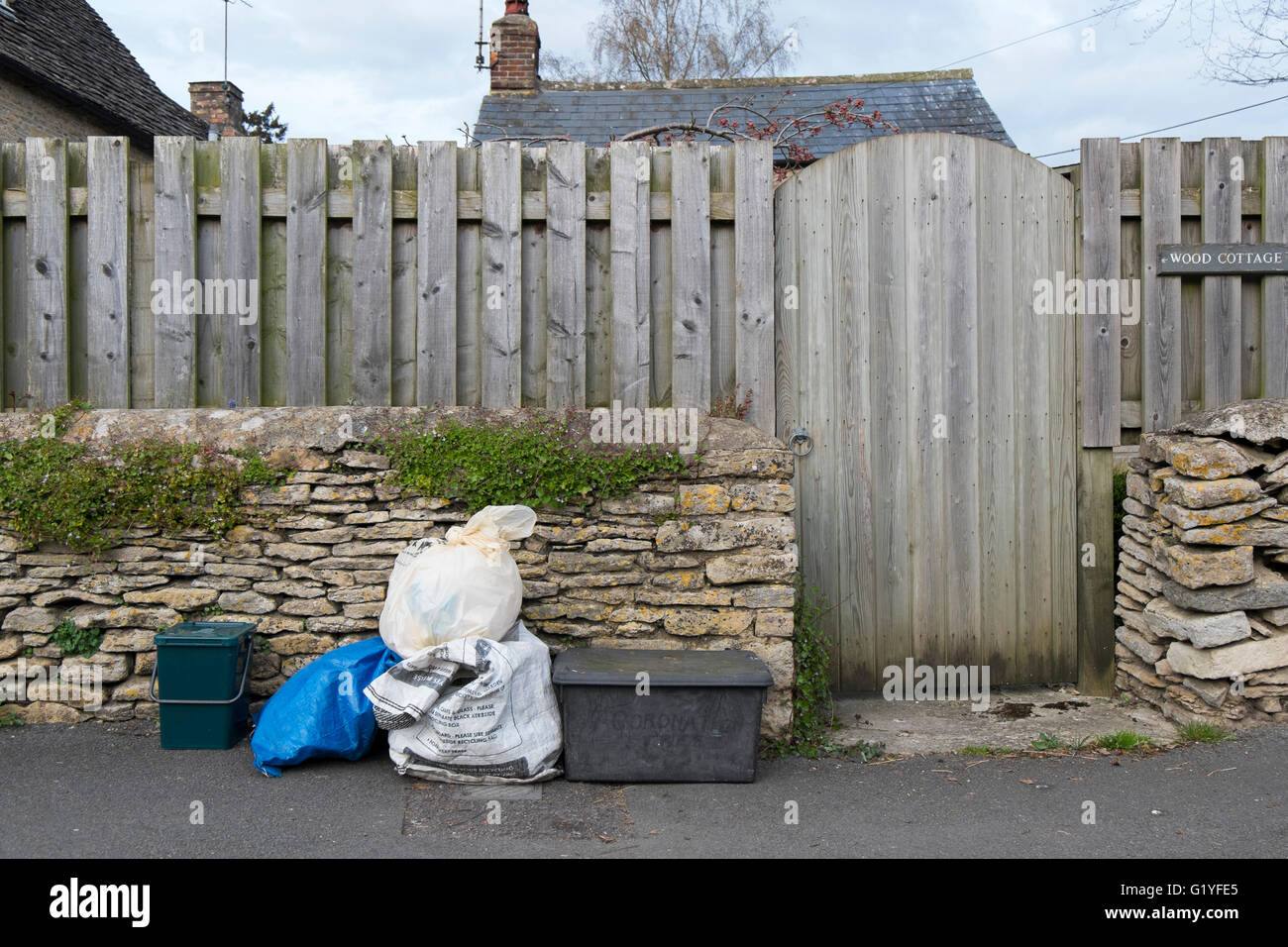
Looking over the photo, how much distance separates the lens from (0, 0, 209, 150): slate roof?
13023 mm

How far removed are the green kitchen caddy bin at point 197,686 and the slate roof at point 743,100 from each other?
31.8ft

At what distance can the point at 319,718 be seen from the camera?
4.03 meters

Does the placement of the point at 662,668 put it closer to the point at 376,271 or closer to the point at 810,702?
the point at 810,702

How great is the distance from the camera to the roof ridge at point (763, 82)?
544 inches

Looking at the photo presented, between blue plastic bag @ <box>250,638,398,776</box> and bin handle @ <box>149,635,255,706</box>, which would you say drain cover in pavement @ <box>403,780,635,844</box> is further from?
bin handle @ <box>149,635,255,706</box>

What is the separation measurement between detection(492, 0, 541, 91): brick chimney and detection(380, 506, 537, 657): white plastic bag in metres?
11.0

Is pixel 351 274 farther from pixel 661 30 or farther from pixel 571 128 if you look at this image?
pixel 661 30

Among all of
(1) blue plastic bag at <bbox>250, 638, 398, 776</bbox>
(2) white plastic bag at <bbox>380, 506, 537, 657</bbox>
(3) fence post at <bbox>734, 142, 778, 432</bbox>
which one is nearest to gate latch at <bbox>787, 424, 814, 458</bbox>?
(3) fence post at <bbox>734, 142, 778, 432</bbox>

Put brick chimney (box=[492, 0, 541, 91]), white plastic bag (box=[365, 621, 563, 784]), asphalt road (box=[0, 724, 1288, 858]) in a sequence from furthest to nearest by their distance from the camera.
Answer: brick chimney (box=[492, 0, 541, 91])
white plastic bag (box=[365, 621, 563, 784])
asphalt road (box=[0, 724, 1288, 858])

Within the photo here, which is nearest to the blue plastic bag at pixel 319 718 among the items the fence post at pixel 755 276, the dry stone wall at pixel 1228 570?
the fence post at pixel 755 276

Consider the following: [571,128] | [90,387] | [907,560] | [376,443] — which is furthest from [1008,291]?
[571,128]

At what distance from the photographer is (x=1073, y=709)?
5027mm

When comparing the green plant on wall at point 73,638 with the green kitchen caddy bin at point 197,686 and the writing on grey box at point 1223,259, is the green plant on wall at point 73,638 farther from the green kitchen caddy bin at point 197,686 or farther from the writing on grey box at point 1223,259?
the writing on grey box at point 1223,259

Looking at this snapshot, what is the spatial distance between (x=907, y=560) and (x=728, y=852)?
2403 millimetres
